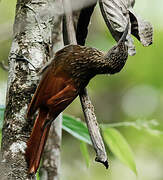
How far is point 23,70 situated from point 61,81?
13 cm

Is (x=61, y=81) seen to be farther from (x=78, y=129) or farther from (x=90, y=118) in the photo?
(x=78, y=129)

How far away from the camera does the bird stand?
161cm

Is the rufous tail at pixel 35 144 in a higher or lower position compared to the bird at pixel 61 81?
lower

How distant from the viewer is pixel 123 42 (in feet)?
5.61

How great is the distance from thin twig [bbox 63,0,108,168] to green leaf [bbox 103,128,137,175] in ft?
3.22

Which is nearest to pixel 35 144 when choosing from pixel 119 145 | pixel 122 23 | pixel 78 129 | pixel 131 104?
pixel 122 23

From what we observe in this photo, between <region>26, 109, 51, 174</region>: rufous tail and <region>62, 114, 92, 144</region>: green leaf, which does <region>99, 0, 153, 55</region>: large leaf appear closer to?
<region>26, 109, 51, 174</region>: rufous tail

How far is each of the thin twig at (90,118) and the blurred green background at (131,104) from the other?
2817 mm

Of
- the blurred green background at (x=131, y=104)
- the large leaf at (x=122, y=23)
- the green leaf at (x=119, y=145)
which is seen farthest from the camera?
the blurred green background at (x=131, y=104)

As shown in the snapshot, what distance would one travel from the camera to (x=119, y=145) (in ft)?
8.74

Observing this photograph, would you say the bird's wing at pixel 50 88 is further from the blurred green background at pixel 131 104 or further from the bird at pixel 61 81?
the blurred green background at pixel 131 104

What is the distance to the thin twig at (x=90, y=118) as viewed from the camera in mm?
1494

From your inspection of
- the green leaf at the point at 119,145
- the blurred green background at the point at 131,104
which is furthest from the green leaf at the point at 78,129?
the blurred green background at the point at 131,104

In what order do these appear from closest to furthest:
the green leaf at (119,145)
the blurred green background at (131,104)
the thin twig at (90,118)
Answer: the thin twig at (90,118)
the green leaf at (119,145)
the blurred green background at (131,104)
